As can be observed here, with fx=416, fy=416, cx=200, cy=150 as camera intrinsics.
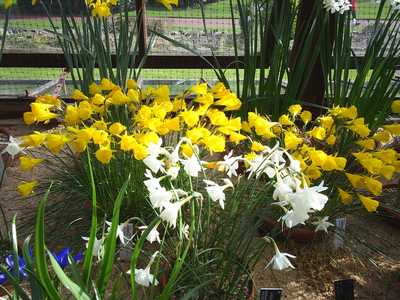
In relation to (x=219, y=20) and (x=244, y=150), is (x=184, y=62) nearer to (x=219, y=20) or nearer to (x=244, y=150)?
(x=219, y=20)

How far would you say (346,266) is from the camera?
1.36m

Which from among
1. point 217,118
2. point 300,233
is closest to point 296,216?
point 217,118

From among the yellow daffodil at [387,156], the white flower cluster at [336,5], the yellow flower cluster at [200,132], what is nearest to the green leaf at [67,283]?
the yellow flower cluster at [200,132]

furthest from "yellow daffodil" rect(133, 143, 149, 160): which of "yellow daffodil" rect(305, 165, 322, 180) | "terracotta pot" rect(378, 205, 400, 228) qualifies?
"terracotta pot" rect(378, 205, 400, 228)

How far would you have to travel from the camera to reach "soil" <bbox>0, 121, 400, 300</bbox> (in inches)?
49.8

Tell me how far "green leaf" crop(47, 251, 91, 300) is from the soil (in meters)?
0.67

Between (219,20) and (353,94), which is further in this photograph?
(219,20)

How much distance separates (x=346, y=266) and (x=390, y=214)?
0.98ft

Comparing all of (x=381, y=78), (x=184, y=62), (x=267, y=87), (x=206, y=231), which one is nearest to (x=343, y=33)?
(x=381, y=78)

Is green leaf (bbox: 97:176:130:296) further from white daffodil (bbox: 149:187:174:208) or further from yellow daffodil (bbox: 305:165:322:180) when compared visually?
yellow daffodil (bbox: 305:165:322:180)

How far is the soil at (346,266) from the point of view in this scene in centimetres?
126

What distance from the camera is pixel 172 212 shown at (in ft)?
2.35

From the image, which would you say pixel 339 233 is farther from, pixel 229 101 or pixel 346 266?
pixel 229 101

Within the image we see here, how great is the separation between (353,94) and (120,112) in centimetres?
86
